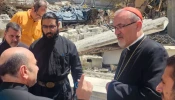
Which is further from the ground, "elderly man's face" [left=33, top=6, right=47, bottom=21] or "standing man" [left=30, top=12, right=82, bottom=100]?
"elderly man's face" [left=33, top=6, right=47, bottom=21]

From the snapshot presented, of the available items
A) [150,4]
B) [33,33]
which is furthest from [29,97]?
[150,4]

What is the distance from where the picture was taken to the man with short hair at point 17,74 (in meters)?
2.05

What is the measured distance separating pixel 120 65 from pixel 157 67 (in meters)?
0.47

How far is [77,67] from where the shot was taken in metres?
3.72

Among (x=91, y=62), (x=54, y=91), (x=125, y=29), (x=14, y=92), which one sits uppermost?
(x=125, y=29)

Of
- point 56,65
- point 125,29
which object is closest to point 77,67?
point 56,65

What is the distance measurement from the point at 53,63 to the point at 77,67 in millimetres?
272

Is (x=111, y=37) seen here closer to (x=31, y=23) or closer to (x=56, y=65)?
(x=31, y=23)

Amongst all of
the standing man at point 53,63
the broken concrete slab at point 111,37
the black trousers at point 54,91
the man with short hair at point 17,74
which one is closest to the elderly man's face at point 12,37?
the standing man at point 53,63

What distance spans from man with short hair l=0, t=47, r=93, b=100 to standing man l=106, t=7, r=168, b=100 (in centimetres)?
76

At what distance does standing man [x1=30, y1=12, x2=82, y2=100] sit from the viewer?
3617 millimetres

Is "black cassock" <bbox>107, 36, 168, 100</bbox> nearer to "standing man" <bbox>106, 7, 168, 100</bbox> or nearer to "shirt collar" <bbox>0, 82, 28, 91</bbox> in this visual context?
"standing man" <bbox>106, 7, 168, 100</bbox>

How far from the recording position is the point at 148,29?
9.48m

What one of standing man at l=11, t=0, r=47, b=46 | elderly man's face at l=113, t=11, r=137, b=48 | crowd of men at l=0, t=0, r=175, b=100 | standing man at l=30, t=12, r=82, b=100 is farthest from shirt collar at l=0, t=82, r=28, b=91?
standing man at l=11, t=0, r=47, b=46
